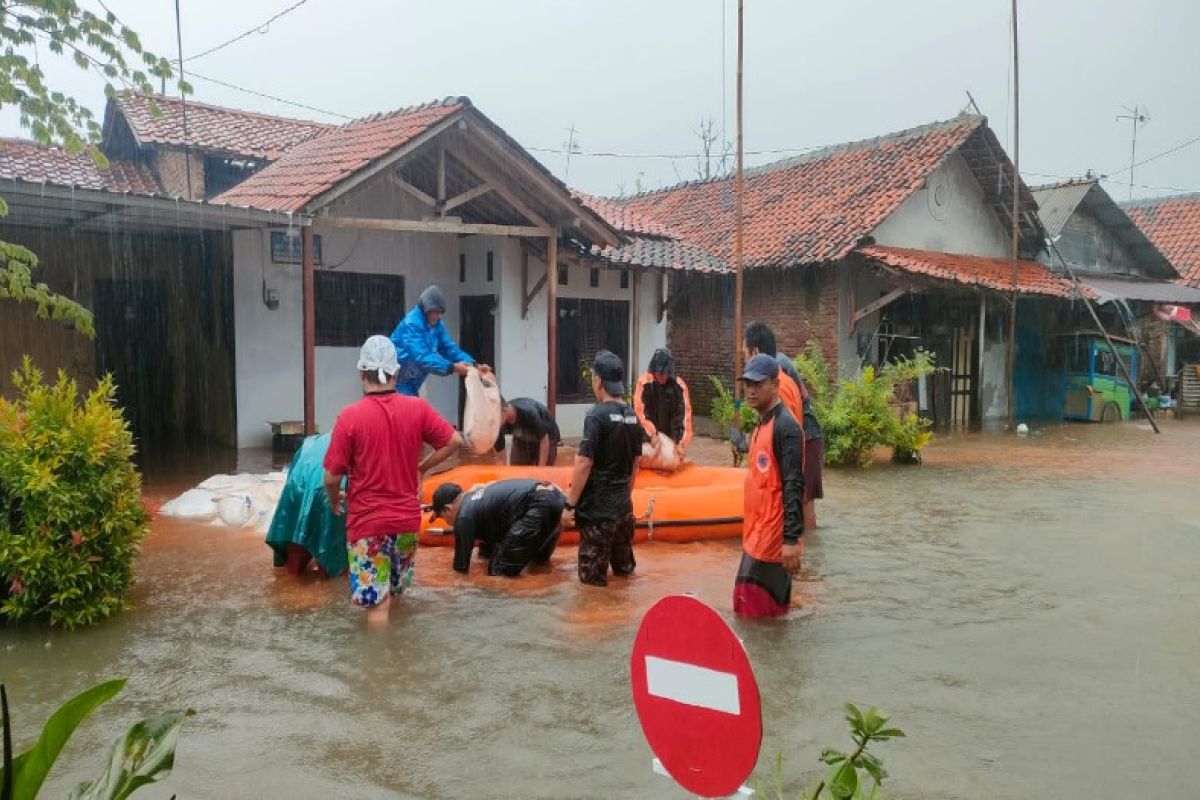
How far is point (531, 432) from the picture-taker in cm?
903

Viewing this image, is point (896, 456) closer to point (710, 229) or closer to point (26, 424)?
point (710, 229)

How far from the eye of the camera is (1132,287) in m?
21.7

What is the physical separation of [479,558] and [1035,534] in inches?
197

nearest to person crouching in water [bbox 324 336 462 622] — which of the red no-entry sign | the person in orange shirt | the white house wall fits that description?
the person in orange shirt

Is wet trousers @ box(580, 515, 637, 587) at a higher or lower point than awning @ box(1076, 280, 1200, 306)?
lower

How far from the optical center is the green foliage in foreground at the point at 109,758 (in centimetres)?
151

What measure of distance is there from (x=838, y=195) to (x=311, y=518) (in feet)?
48.5

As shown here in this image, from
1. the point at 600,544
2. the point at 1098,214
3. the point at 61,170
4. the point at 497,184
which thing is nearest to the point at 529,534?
the point at 600,544

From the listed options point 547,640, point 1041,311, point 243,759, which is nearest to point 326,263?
point 547,640

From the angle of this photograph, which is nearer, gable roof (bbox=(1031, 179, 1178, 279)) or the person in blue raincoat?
the person in blue raincoat

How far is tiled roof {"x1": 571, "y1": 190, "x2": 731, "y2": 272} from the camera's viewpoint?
47.0 ft

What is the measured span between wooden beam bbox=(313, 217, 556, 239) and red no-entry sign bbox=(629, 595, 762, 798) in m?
8.52

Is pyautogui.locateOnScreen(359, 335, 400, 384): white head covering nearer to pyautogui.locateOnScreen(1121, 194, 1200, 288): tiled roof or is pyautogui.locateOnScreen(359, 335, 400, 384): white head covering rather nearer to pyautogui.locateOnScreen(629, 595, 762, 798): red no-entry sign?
pyautogui.locateOnScreen(629, 595, 762, 798): red no-entry sign

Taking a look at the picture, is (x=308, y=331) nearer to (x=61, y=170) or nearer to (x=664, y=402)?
(x=664, y=402)
